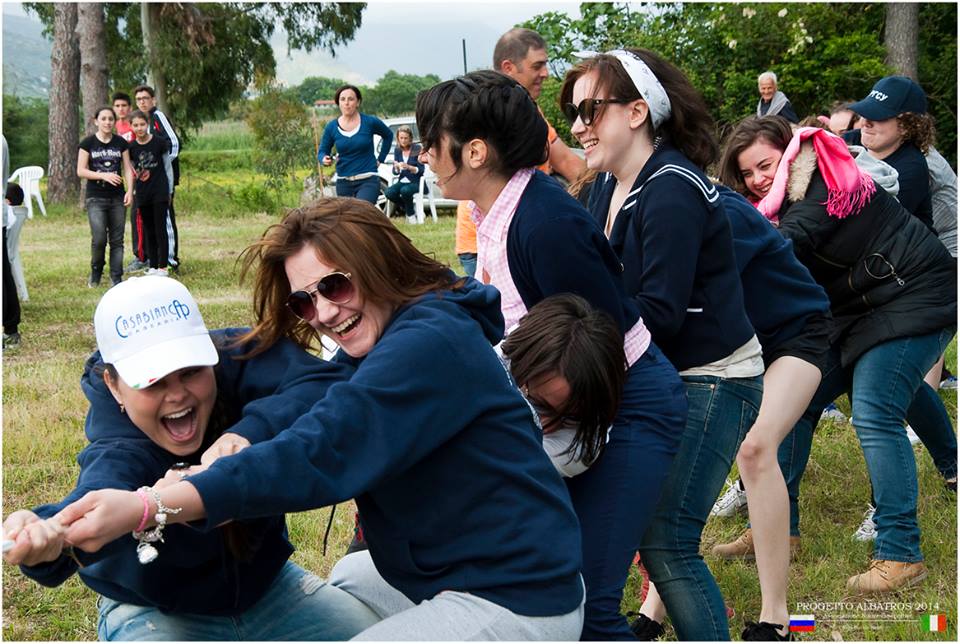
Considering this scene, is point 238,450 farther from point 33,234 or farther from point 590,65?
point 33,234

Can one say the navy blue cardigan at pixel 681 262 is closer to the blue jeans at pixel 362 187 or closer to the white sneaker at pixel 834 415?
the white sneaker at pixel 834 415

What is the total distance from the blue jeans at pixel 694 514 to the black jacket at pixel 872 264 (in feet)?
4.25

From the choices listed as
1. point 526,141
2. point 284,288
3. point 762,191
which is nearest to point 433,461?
point 284,288

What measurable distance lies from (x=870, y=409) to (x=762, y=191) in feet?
3.19

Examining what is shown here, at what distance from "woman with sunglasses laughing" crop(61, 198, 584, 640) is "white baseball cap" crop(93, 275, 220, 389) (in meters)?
0.23

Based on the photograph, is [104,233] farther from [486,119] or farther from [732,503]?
[486,119]

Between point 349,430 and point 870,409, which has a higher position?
point 349,430

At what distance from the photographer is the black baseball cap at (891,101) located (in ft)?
17.2

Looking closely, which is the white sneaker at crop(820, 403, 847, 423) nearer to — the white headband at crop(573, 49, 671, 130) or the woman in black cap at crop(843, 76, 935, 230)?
the woman in black cap at crop(843, 76, 935, 230)

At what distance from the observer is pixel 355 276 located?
7.96 ft

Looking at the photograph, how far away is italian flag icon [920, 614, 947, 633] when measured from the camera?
3.96m

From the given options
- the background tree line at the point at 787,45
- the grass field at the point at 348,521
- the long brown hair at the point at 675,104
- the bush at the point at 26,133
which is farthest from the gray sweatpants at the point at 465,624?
the bush at the point at 26,133

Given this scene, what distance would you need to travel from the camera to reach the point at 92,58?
65.8 feet

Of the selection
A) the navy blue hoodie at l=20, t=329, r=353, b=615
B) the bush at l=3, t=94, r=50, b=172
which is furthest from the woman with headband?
the bush at l=3, t=94, r=50, b=172
